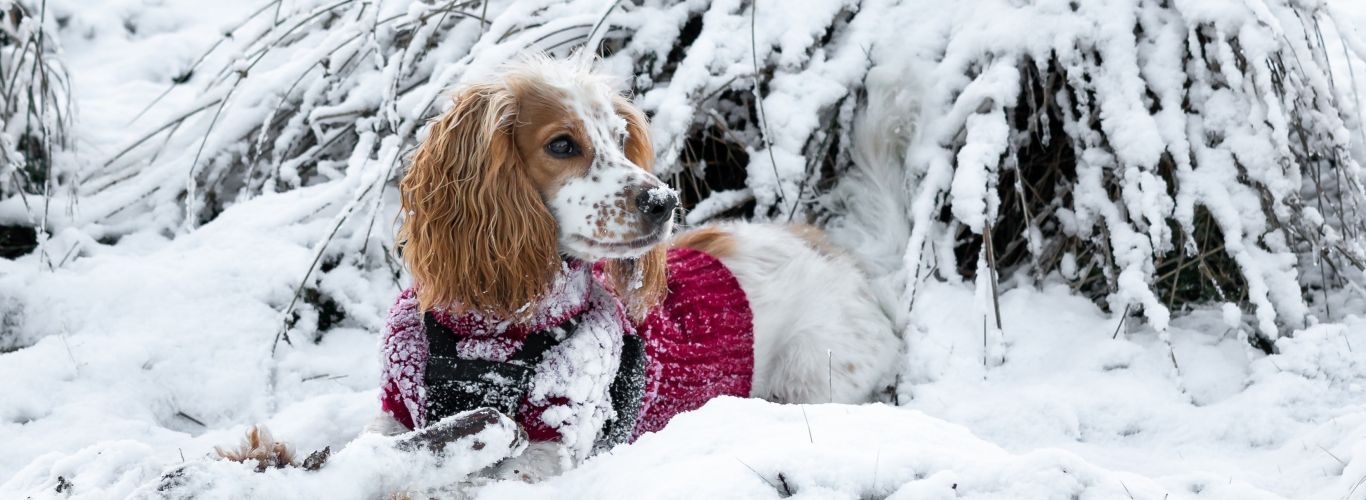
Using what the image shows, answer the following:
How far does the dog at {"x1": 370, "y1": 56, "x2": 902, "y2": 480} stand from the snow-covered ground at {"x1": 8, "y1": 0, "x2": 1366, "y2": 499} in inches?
18.2

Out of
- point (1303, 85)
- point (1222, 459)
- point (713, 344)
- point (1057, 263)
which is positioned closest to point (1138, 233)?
point (1057, 263)

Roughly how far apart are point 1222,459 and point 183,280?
10.5 ft

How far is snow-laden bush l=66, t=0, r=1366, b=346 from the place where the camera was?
286 cm

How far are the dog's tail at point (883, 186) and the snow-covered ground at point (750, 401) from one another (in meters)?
0.14

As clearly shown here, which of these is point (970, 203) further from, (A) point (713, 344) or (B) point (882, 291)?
(A) point (713, 344)

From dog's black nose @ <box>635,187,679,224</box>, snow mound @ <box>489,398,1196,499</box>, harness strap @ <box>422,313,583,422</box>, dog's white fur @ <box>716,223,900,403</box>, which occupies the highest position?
dog's black nose @ <box>635,187,679,224</box>

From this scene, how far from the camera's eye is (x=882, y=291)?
322cm

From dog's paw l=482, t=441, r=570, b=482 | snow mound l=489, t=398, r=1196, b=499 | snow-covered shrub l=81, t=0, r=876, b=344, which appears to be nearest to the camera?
snow mound l=489, t=398, r=1196, b=499

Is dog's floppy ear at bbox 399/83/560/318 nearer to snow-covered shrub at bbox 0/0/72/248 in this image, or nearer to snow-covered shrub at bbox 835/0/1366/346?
snow-covered shrub at bbox 835/0/1366/346

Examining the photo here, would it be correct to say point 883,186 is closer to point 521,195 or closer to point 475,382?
point 521,195

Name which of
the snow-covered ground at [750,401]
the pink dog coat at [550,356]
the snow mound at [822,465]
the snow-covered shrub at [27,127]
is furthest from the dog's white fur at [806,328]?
the snow-covered shrub at [27,127]

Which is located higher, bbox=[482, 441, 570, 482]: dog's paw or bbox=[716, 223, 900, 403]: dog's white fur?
bbox=[482, 441, 570, 482]: dog's paw

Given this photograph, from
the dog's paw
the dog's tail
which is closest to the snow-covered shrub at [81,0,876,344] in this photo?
the dog's tail

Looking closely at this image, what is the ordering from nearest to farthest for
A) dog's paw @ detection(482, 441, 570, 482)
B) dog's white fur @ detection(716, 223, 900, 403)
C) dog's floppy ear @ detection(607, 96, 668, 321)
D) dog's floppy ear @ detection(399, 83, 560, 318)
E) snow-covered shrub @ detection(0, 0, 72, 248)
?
dog's paw @ detection(482, 441, 570, 482) < dog's floppy ear @ detection(399, 83, 560, 318) < dog's floppy ear @ detection(607, 96, 668, 321) < dog's white fur @ detection(716, 223, 900, 403) < snow-covered shrub @ detection(0, 0, 72, 248)
